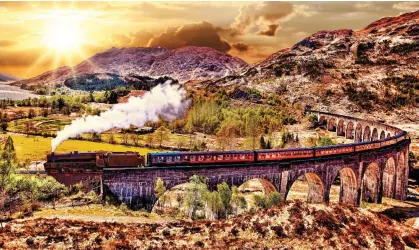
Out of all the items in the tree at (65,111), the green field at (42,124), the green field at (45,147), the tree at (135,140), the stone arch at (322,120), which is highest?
the tree at (65,111)

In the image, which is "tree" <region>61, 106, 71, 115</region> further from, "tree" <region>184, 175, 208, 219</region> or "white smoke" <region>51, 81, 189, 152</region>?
"tree" <region>184, 175, 208, 219</region>

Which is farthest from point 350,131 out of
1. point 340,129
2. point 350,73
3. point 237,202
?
point 237,202

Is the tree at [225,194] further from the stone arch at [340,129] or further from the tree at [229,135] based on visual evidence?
the stone arch at [340,129]

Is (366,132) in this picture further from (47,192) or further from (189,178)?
(47,192)

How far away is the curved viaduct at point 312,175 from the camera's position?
29.9 metres

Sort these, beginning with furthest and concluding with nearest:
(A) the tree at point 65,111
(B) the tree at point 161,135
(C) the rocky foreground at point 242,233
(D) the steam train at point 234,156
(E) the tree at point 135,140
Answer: (A) the tree at point 65,111, (B) the tree at point 161,135, (E) the tree at point 135,140, (D) the steam train at point 234,156, (C) the rocky foreground at point 242,233

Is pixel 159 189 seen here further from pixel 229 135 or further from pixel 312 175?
pixel 229 135

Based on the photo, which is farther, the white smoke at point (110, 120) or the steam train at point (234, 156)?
the white smoke at point (110, 120)

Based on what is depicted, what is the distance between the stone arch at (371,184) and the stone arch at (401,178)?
5379 mm

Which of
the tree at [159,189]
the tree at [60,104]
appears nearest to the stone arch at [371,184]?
the tree at [159,189]

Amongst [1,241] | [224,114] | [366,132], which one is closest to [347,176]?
[1,241]

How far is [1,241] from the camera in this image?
20062mm

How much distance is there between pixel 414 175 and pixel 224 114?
46.1 meters

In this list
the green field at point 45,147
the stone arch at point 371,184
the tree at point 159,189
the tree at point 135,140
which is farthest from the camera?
the tree at point 135,140
